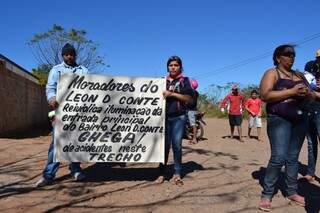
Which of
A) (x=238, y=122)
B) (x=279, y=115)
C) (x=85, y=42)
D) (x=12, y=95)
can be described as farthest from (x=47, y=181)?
(x=85, y=42)

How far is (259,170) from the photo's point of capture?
28.6ft

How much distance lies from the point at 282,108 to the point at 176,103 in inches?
74.7

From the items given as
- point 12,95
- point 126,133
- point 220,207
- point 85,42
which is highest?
point 85,42

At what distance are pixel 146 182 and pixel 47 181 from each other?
145 centimetres

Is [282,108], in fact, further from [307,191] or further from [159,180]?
[159,180]

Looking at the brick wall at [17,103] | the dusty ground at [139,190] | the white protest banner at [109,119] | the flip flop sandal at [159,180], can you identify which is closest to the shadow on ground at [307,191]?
the dusty ground at [139,190]

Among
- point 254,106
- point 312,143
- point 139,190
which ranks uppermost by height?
point 254,106

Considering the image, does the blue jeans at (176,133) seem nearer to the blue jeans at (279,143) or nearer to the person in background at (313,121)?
the blue jeans at (279,143)

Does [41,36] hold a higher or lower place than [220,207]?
higher

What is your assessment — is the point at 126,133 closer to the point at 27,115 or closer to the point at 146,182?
the point at 146,182

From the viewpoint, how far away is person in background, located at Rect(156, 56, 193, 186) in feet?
23.6

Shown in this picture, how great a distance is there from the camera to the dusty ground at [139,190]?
5.96 m

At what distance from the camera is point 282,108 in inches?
226

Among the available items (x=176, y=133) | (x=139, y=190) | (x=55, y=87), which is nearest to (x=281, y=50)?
(x=176, y=133)
